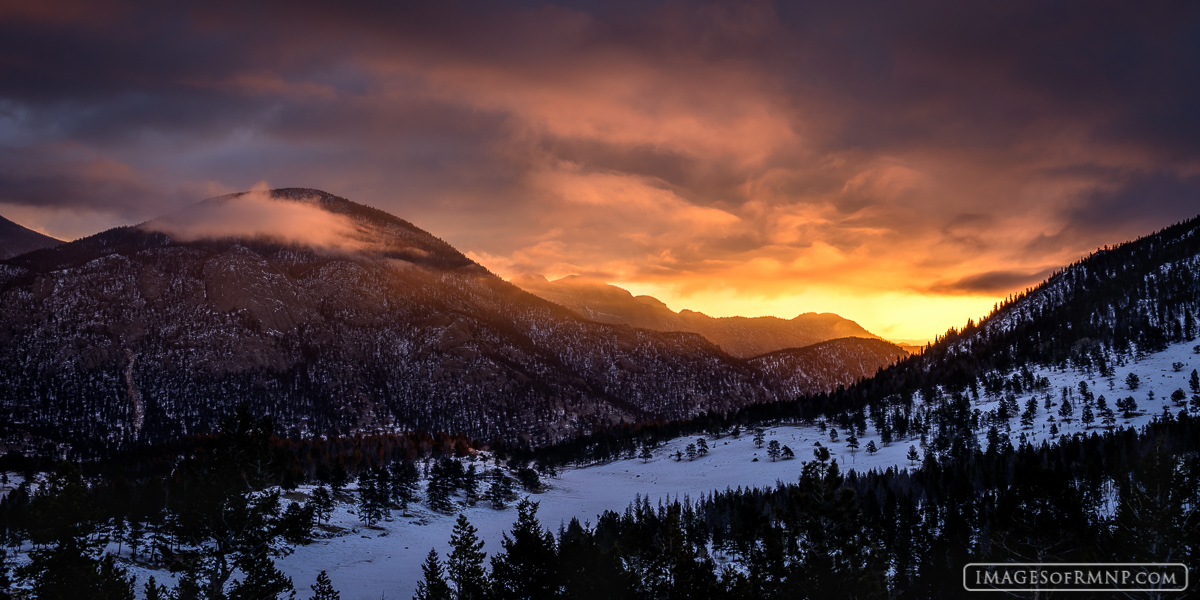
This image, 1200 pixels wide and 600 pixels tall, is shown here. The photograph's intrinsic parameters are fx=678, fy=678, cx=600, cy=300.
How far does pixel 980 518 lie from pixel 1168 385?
150 m

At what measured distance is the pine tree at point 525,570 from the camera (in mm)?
35531

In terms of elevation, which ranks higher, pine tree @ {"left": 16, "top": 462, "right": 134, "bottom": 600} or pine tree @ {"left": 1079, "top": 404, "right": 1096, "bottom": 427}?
pine tree @ {"left": 1079, "top": 404, "right": 1096, "bottom": 427}

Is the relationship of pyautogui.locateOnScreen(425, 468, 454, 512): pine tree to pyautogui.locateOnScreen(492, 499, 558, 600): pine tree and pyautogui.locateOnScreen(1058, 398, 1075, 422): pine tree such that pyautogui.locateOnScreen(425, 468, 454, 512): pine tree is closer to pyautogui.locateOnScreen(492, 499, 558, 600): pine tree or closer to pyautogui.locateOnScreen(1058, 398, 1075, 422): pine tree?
pyautogui.locateOnScreen(492, 499, 558, 600): pine tree

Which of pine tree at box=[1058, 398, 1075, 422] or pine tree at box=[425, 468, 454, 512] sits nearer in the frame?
pine tree at box=[425, 468, 454, 512]

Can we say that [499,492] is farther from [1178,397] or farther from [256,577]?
[1178,397]

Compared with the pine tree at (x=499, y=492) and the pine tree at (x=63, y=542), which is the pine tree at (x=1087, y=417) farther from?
the pine tree at (x=63, y=542)

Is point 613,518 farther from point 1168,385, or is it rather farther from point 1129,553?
point 1168,385

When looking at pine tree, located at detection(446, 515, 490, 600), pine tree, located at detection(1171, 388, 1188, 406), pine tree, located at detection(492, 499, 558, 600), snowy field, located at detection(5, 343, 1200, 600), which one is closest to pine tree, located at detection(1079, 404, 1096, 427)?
snowy field, located at detection(5, 343, 1200, 600)

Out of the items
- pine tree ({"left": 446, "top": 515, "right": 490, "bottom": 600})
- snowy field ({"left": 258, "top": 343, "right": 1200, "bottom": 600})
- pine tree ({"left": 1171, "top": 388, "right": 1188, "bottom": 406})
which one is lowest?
snowy field ({"left": 258, "top": 343, "right": 1200, "bottom": 600})

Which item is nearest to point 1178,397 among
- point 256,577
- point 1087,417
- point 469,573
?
point 1087,417

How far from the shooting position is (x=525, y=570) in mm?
35750

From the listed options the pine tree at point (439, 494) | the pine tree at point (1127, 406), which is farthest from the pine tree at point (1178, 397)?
the pine tree at point (439, 494)

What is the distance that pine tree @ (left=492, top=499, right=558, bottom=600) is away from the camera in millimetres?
35531

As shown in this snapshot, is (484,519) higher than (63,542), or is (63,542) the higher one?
(63,542)
